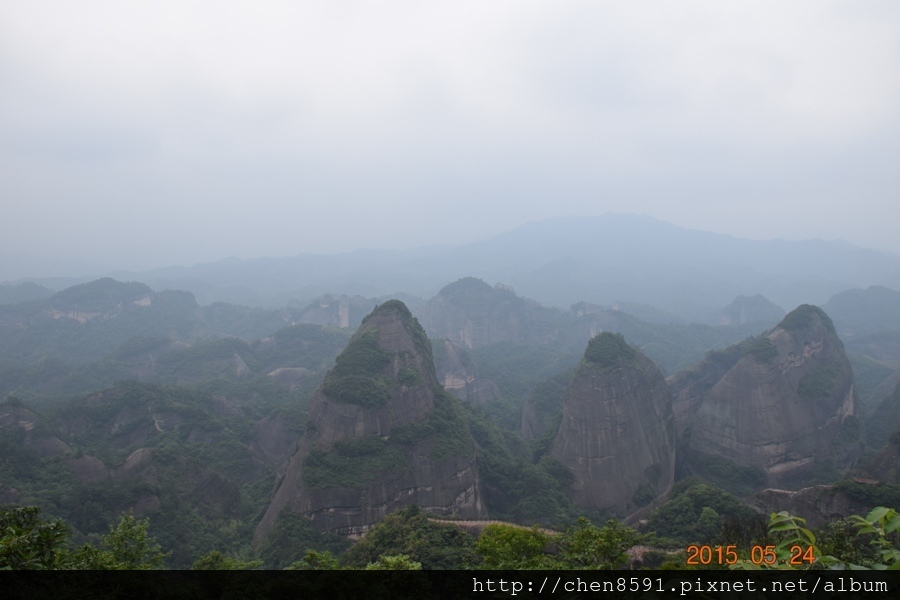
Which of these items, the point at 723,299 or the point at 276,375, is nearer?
the point at 276,375

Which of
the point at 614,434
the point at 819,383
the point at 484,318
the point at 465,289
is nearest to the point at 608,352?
the point at 614,434

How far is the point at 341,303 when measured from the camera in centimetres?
11812

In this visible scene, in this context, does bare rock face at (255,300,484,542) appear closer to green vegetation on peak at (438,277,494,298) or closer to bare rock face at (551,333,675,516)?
bare rock face at (551,333,675,516)

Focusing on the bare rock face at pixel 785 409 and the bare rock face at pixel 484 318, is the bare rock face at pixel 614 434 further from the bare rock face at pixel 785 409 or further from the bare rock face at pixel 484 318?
the bare rock face at pixel 484 318

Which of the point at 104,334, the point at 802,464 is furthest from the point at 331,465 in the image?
the point at 104,334

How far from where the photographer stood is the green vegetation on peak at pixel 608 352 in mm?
38844

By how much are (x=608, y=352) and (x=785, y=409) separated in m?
15.9

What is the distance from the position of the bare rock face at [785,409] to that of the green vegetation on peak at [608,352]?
9569 mm

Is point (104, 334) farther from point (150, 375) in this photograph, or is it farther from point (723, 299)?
point (723, 299)

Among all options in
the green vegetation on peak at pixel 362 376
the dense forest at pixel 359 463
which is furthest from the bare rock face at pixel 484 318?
the green vegetation on peak at pixel 362 376

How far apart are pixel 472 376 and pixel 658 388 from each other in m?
33.8

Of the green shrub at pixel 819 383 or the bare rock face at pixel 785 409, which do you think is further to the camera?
the green shrub at pixel 819 383
